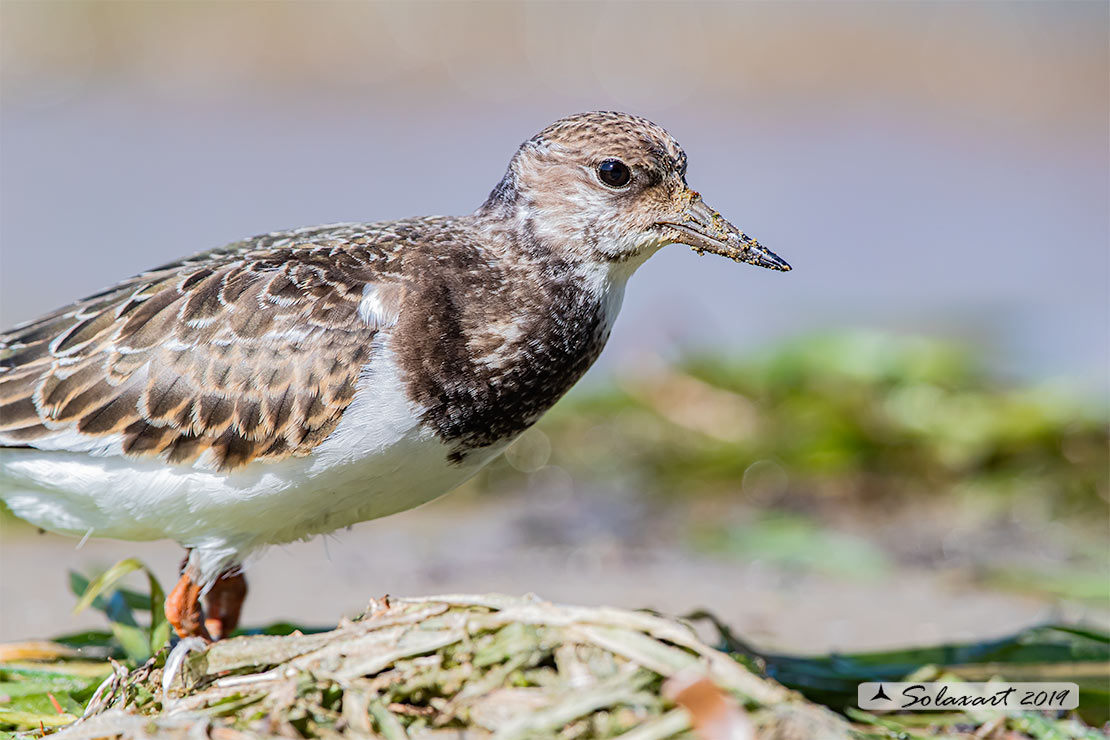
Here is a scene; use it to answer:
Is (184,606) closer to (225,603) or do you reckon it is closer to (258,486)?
(225,603)

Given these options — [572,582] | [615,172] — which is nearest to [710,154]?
[572,582]

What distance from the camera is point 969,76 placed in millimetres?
13570

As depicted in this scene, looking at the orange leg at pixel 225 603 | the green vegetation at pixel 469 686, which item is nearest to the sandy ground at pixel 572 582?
the orange leg at pixel 225 603

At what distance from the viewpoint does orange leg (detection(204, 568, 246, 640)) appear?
3.89m

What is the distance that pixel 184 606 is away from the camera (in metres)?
3.56

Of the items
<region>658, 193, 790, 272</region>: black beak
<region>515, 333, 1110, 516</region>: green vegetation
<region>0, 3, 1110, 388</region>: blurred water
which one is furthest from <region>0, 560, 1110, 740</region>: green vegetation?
<region>0, 3, 1110, 388</region>: blurred water

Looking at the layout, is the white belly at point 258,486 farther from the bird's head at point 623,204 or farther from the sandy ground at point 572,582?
the sandy ground at point 572,582

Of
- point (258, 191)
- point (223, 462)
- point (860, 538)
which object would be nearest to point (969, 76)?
point (258, 191)

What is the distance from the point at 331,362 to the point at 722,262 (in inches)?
251

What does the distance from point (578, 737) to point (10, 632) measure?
8.72ft

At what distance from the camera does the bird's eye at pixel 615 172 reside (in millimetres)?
3596

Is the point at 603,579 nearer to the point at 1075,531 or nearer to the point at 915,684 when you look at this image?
the point at 915,684

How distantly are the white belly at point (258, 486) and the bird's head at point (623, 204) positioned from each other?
64cm

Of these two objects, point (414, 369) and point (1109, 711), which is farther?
point (1109, 711)
